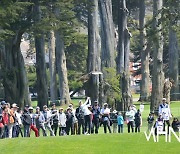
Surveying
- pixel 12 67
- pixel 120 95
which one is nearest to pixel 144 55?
pixel 120 95

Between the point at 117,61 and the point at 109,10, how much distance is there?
4.15 meters

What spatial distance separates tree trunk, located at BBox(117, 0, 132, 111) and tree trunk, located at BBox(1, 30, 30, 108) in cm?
945

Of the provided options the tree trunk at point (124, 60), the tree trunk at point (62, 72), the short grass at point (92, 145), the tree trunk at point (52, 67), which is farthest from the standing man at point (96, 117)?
the tree trunk at point (52, 67)

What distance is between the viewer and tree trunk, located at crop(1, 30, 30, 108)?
5103cm

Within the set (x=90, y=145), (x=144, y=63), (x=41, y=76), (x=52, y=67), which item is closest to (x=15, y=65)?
(x=41, y=76)

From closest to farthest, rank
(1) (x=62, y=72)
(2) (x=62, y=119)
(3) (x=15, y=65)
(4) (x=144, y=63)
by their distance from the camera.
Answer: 1. (2) (x=62, y=119)
2. (3) (x=15, y=65)
3. (1) (x=62, y=72)
4. (4) (x=144, y=63)

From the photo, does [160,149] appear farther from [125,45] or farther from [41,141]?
[125,45]

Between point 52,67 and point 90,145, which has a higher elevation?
point 52,67

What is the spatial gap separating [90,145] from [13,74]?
2130 cm

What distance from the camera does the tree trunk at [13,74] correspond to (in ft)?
167

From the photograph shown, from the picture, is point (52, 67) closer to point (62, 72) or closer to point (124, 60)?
point (62, 72)

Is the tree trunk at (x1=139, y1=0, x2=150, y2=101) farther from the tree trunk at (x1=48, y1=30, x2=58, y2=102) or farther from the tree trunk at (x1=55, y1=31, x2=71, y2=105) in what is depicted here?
the tree trunk at (x1=55, y1=31, x2=71, y2=105)

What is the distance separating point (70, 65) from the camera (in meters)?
91.9

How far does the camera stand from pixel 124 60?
62625mm
